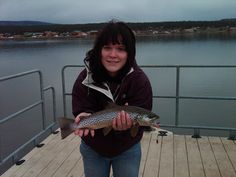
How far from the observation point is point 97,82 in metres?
1.97

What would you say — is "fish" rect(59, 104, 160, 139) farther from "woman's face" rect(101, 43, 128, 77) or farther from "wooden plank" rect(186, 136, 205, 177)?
"wooden plank" rect(186, 136, 205, 177)

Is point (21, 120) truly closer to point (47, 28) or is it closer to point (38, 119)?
point (38, 119)

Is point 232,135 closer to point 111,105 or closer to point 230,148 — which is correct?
point 230,148

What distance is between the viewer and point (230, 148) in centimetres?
424

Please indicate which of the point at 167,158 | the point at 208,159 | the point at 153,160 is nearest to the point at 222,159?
the point at 208,159

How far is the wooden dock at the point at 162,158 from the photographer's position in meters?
3.66

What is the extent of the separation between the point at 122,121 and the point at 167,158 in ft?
7.67

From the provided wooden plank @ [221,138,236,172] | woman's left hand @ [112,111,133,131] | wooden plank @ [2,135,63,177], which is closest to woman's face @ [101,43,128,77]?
woman's left hand @ [112,111,133,131]

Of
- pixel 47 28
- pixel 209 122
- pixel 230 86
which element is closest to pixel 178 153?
pixel 209 122

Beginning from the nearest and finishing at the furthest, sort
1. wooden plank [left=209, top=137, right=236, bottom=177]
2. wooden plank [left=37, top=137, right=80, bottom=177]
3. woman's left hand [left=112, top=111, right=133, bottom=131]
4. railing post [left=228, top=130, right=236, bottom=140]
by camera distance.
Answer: woman's left hand [left=112, top=111, right=133, bottom=131], wooden plank [left=209, top=137, right=236, bottom=177], wooden plank [left=37, top=137, right=80, bottom=177], railing post [left=228, top=130, right=236, bottom=140]

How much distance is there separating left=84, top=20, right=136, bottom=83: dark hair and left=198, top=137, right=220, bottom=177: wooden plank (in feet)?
6.59

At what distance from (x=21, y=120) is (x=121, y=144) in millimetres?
6760

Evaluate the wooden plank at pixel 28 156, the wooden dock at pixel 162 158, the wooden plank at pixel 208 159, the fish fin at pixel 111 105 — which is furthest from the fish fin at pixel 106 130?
the wooden plank at pixel 28 156

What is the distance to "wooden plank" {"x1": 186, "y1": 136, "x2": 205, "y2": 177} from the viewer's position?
363 cm
